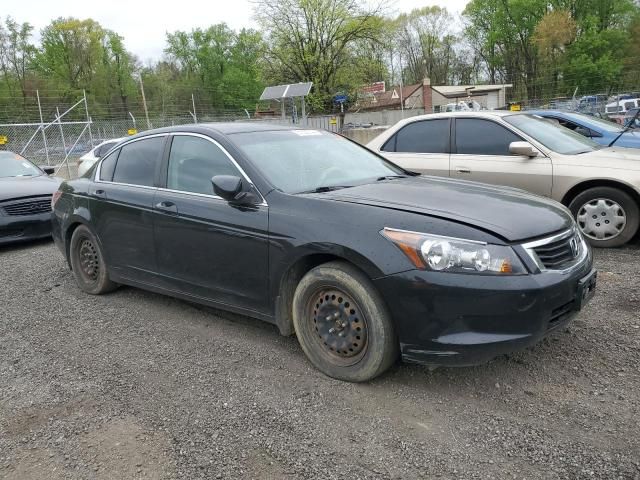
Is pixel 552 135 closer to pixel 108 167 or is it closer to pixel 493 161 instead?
pixel 493 161

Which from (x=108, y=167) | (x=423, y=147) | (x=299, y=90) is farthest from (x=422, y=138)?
(x=299, y=90)

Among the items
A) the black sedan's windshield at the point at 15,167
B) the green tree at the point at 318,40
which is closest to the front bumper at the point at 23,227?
the black sedan's windshield at the point at 15,167

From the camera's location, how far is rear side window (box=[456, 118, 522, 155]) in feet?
21.4

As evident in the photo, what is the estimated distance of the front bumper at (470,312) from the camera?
2842 mm

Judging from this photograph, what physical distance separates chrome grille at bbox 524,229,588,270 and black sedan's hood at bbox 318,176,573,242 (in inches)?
2.3

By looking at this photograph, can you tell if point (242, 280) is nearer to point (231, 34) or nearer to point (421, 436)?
point (421, 436)

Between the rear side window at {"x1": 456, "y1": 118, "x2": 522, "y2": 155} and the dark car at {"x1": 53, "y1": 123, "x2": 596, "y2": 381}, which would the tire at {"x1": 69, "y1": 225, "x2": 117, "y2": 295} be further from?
the rear side window at {"x1": 456, "y1": 118, "x2": 522, "y2": 155}

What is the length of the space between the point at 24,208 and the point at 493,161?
648 cm

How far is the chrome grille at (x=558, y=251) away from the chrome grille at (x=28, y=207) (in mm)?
7278

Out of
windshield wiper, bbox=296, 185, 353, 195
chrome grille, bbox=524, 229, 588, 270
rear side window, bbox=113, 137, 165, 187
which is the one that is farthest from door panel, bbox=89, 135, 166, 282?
chrome grille, bbox=524, 229, 588, 270

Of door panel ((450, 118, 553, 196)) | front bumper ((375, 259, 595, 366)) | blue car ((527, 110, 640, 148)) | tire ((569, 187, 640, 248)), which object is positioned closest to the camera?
front bumper ((375, 259, 595, 366))

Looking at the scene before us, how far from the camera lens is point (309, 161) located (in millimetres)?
4102

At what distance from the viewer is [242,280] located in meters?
3.74

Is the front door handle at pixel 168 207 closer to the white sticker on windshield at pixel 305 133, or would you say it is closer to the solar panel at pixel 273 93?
the white sticker on windshield at pixel 305 133
